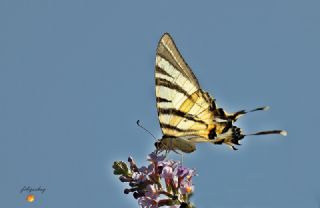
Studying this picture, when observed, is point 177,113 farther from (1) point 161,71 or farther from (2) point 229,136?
(2) point 229,136

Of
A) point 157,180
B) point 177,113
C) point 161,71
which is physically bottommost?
point 157,180

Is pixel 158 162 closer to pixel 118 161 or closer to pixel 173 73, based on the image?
pixel 118 161

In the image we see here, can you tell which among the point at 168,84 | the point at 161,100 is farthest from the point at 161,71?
the point at 161,100

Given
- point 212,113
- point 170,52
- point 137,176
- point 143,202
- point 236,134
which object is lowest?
point 143,202

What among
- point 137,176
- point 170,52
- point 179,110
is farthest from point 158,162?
point 170,52

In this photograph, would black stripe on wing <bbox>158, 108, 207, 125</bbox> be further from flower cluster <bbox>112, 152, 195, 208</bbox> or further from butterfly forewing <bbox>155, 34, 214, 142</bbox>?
flower cluster <bbox>112, 152, 195, 208</bbox>

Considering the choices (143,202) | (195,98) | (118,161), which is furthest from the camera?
(195,98)
